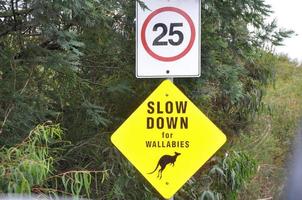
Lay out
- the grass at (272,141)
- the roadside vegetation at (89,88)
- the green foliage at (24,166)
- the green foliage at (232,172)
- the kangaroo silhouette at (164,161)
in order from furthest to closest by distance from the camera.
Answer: the grass at (272,141), the green foliage at (232,172), the kangaroo silhouette at (164,161), the roadside vegetation at (89,88), the green foliage at (24,166)

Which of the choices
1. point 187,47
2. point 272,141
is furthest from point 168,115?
point 272,141

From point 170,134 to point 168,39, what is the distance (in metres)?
0.84

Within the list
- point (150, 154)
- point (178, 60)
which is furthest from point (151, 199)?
point (178, 60)

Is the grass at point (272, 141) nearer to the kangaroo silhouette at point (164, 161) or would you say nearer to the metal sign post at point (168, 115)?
the metal sign post at point (168, 115)

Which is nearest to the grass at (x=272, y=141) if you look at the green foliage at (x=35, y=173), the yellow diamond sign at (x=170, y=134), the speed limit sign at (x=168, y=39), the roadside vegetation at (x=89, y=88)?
the roadside vegetation at (x=89, y=88)

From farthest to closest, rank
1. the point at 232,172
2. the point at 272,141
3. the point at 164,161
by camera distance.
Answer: the point at 272,141
the point at 232,172
the point at 164,161

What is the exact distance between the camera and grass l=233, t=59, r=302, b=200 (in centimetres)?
1006

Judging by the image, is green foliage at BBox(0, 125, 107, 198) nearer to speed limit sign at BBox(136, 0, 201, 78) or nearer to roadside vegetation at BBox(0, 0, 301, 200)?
roadside vegetation at BBox(0, 0, 301, 200)

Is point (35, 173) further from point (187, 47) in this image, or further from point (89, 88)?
point (89, 88)

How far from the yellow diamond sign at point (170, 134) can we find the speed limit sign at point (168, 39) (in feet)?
0.63

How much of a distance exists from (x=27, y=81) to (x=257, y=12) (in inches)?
96.3

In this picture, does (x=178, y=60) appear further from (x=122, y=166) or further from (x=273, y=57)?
(x=273, y=57)

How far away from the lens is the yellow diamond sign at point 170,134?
5879 millimetres

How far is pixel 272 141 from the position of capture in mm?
11977
